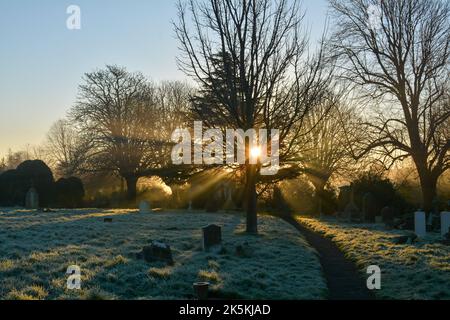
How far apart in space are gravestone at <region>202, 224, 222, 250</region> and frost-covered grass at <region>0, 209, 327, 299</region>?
407 mm

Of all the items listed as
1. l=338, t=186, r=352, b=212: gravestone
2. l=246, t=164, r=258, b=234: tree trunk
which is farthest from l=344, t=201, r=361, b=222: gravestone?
l=246, t=164, r=258, b=234: tree trunk

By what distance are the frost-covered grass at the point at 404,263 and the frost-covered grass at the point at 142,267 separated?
4.97 feet

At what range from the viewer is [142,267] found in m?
12.0

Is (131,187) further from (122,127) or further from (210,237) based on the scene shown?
(210,237)

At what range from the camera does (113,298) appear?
928cm

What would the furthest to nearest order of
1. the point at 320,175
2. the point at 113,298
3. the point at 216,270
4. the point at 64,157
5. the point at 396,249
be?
1. the point at 64,157
2. the point at 320,175
3. the point at 396,249
4. the point at 216,270
5. the point at 113,298

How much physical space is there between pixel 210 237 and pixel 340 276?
14.4ft

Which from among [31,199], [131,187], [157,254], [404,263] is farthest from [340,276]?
[131,187]

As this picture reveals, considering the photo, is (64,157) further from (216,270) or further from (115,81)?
(216,270)

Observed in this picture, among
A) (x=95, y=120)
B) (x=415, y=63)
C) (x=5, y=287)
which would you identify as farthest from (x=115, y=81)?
(x=5, y=287)

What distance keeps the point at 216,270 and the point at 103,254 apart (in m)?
3.47

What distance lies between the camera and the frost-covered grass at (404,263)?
10727 mm

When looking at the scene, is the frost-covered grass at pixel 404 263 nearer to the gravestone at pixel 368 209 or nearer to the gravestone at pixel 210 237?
the gravestone at pixel 210 237

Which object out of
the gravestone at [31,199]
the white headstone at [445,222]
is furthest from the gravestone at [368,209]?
the gravestone at [31,199]
